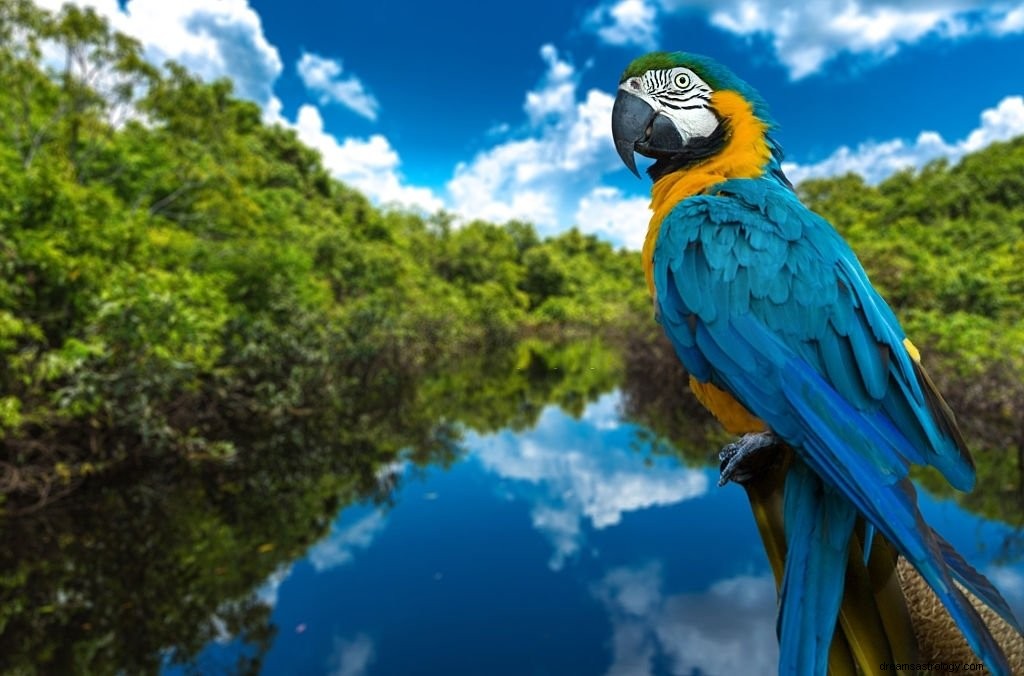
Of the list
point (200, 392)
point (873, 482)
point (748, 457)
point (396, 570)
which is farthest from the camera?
point (200, 392)

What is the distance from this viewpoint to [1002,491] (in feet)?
20.4

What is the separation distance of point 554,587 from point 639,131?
4.90 meters

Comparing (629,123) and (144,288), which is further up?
(144,288)

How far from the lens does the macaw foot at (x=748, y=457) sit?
2.80 ft

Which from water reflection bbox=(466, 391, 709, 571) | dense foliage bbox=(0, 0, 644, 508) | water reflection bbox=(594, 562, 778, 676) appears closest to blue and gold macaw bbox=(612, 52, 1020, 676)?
water reflection bbox=(594, 562, 778, 676)

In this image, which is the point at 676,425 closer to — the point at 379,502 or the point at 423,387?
the point at 379,502

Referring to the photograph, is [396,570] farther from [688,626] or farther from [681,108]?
[681,108]

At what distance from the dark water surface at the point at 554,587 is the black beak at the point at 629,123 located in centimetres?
409

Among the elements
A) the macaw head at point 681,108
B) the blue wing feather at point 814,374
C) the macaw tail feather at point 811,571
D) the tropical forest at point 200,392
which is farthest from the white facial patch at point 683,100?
the tropical forest at point 200,392

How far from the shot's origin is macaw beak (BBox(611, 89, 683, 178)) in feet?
3.84

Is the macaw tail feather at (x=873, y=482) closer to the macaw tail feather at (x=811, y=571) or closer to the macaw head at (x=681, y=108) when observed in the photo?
the macaw tail feather at (x=811, y=571)

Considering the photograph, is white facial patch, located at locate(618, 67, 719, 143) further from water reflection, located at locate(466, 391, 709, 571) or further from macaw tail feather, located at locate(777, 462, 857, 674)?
water reflection, located at locate(466, 391, 709, 571)

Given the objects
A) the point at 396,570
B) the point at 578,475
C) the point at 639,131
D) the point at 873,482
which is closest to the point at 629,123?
the point at 639,131

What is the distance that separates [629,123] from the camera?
1.22m
